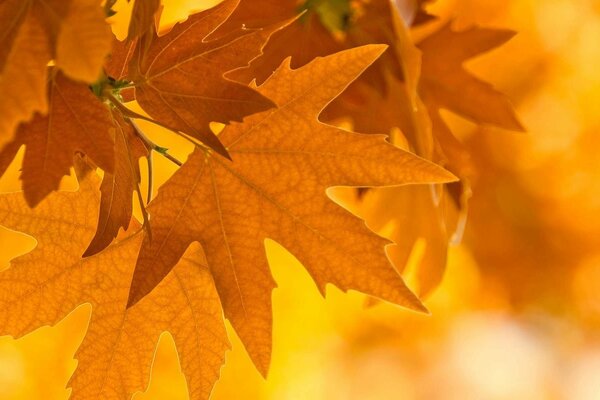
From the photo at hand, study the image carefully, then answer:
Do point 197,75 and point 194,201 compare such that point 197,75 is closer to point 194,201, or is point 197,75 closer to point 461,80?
point 194,201

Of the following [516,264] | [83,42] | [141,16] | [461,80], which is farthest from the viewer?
[516,264]

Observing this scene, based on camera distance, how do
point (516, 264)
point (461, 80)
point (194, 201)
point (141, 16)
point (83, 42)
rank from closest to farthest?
1. point (83, 42)
2. point (141, 16)
3. point (194, 201)
4. point (461, 80)
5. point (516, 264)

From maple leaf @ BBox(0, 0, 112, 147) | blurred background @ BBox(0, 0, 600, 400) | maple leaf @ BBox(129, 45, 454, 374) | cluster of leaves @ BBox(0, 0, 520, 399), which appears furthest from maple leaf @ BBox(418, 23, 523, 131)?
blurred background @ BBox(0, 0, 600, 400)

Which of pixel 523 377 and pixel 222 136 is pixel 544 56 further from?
pixel 222 136

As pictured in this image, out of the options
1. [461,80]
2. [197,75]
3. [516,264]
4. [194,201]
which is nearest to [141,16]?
[197,75]

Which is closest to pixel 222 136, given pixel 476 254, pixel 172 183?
pixel 172 183

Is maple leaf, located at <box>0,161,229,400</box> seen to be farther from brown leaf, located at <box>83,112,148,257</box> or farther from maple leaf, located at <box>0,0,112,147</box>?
maple leaf, located at <box>0,0,112,147</box>
